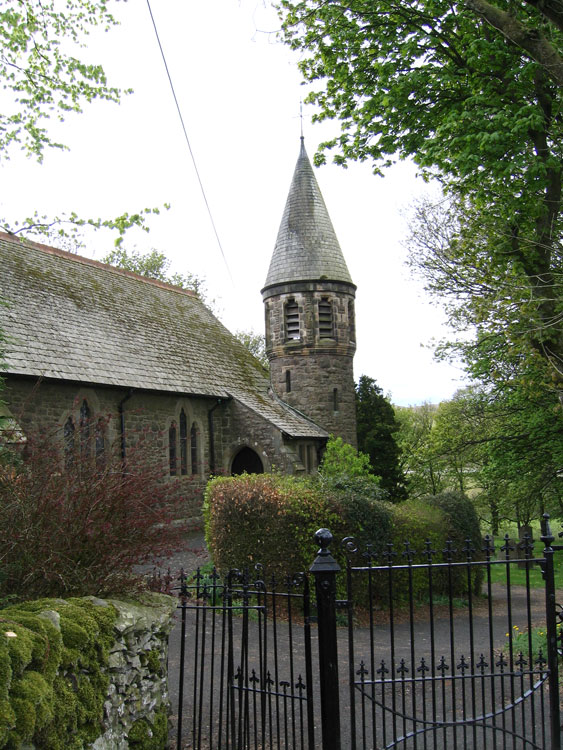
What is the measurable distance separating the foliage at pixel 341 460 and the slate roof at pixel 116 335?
87 cm

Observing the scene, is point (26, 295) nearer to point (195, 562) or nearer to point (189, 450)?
point (189, 450)

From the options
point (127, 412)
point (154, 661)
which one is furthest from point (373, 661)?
point (127, 412)

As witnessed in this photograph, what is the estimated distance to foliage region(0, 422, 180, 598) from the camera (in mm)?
4910

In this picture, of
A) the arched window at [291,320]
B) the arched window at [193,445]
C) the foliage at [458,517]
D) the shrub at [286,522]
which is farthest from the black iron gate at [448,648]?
the arched window at [291,320]

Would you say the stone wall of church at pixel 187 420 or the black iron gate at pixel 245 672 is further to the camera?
the stone wall of church at pixel 187 420

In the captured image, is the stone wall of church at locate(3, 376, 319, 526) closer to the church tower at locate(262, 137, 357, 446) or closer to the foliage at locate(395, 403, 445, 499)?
the church tower at locate(262, 137, 357, 446)

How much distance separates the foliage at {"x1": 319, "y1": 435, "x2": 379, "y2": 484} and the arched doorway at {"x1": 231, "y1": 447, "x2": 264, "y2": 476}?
2.26m

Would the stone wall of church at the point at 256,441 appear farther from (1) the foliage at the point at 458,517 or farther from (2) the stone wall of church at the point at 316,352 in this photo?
(1) the foliage at the point at 458,517

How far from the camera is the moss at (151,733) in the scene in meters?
4.85

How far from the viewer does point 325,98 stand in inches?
457

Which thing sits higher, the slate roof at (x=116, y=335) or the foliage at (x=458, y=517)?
the slate roof at (x=116, y=335)

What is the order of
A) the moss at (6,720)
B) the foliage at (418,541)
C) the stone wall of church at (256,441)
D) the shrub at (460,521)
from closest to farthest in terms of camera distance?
the moss at (6,720) < the foliage at (418,541) < the shrub at (460,521) < the stone wall of church at (256,441)

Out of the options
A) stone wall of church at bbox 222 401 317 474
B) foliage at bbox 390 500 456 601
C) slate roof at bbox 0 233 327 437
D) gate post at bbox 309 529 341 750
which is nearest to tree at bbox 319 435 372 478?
slate roof at bbox 0 233 327 437

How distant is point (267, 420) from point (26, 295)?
8.49m
